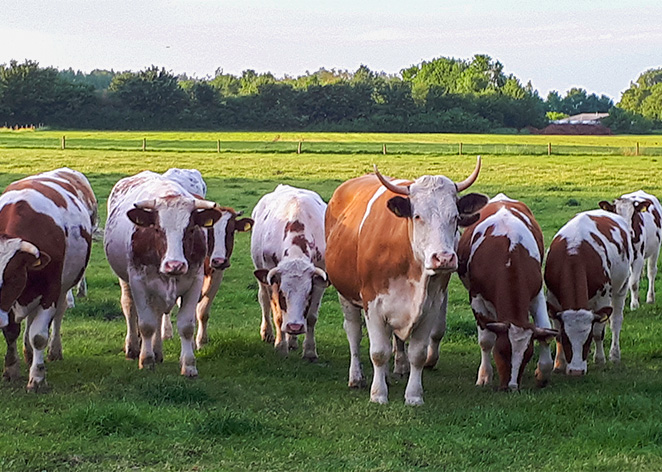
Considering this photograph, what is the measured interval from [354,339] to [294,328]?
738 millimetres

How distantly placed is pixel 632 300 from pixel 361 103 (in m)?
82.1

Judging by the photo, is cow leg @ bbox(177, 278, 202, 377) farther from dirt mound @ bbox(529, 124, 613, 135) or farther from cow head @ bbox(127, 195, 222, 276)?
dirt mound @ bbox(529, 124, 613, 135)

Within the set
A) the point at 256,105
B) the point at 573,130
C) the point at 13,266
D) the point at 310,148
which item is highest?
the point at 256,105

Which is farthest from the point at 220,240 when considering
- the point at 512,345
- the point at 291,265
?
the point at 512,345

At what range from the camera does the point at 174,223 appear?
28.5 ft

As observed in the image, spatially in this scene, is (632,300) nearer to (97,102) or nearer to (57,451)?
(57,451)

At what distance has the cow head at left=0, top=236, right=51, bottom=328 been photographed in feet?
25.7

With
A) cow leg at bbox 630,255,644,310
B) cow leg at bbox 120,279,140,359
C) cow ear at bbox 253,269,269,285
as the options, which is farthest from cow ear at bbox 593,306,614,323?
cow leg at bbox 120,279,140,359

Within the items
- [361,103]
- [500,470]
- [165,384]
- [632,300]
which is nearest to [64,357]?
[165,384]

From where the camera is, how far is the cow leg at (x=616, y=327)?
32.4ft

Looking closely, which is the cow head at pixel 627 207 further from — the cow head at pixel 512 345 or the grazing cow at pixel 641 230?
the cow head at pixel 512 345

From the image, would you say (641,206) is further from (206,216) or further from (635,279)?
(206,216)

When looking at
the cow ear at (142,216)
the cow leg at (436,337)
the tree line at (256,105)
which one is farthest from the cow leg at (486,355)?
the tree line at (256,105)

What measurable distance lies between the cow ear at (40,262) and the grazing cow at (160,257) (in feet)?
3.08
